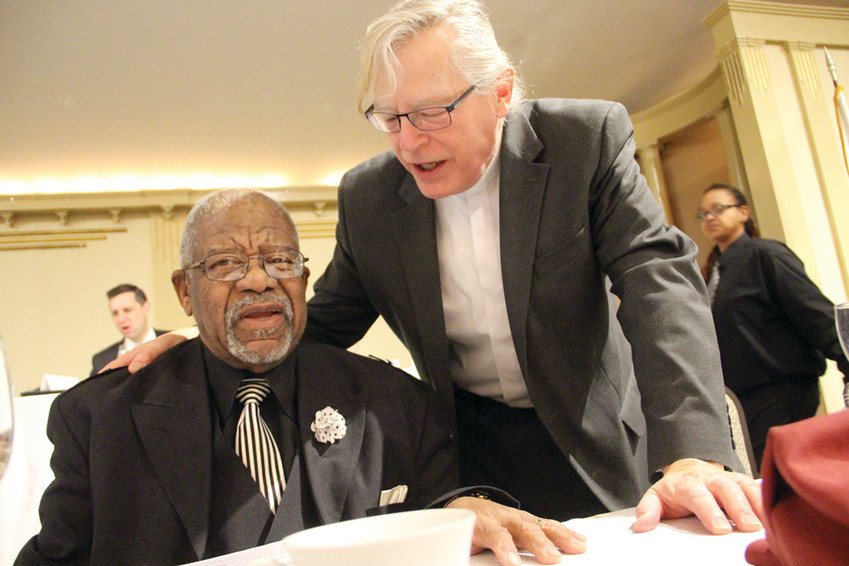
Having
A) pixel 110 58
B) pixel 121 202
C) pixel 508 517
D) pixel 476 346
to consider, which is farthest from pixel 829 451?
pixel 121 202

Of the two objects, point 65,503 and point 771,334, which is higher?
point 771,334

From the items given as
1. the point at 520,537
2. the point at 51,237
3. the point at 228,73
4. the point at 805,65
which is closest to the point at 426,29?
the point at 520,537

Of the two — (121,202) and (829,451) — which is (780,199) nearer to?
(829,451)

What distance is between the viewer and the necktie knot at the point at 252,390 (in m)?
1.63

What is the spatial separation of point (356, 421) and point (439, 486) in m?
0.24

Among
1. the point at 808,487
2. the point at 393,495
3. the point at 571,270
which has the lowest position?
the point at 393,495

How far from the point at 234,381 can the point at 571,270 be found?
0.84m

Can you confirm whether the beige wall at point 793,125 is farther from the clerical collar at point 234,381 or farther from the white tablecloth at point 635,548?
the white tablecloth at point 635,548

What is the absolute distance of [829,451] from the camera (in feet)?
1.50

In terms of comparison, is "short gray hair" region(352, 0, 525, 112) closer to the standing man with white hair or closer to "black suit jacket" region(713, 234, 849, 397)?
the standing man with white hair

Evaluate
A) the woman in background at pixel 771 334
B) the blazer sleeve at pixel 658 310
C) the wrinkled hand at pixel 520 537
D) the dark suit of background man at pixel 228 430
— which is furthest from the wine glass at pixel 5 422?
the woman in background at pixel 771 334

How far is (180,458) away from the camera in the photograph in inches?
57.4

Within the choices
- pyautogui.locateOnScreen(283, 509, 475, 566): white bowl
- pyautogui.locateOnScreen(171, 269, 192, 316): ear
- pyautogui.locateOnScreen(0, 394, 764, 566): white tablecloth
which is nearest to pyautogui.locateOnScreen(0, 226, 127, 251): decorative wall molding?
pyautogui.locateOnScreen(171, 269, 192, 316): ear

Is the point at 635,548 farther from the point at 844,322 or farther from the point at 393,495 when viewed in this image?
the point at 393,495
